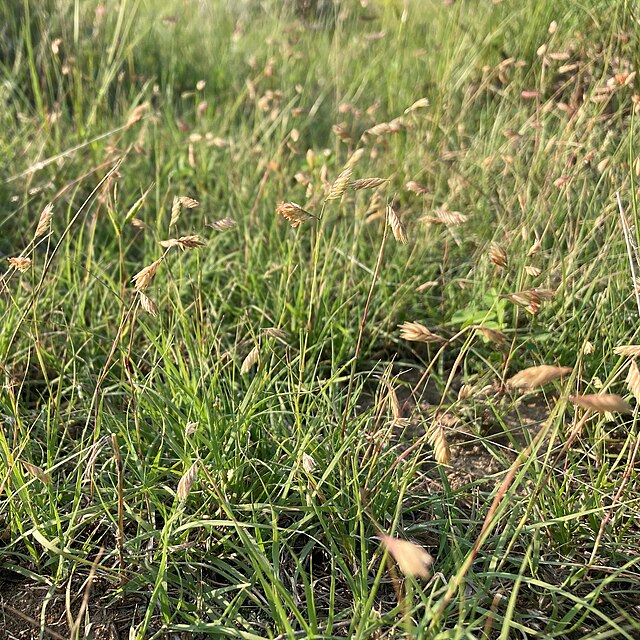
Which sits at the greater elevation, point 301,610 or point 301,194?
point 301,194

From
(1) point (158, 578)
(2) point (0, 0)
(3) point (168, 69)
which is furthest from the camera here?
(3) point (168, 69)

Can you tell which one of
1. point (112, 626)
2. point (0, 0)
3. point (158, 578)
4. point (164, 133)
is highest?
point (0, 0)

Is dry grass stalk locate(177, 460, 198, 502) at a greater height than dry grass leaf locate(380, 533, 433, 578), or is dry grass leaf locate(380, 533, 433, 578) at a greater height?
dry grass leaf locate(380, 533, 433, 578)

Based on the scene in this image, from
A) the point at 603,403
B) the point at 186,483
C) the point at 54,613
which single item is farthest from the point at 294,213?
the point at 54,613

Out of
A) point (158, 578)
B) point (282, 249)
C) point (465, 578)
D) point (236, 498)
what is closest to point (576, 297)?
point (282, 249)

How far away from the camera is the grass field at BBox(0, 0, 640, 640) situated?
133cm

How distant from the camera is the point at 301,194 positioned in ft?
9.02

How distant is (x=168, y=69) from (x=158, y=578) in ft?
11.2

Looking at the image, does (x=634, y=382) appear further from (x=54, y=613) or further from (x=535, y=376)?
(x=54, y=613)

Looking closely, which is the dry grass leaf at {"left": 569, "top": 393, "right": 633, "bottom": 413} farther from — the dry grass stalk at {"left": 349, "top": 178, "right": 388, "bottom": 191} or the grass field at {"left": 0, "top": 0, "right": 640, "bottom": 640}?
the dry grass stalk at {"left": 349, "top": 178, "right": 388, "bottom": 191}

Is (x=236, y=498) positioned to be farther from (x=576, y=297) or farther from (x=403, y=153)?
(x=403, y=153)

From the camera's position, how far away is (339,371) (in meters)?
1.57

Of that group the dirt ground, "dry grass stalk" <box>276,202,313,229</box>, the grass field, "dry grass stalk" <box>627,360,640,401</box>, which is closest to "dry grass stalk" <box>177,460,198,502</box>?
the grass field

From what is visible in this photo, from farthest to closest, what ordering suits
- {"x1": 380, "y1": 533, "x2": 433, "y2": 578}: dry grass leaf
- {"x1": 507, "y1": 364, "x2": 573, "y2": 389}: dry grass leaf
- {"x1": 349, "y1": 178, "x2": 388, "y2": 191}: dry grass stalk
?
1. {"x1": 349, "y1": 178, "x2": 388, "y2": 191}: dry grass stalk
2. {"x1": 507, "y1": 364, "x2": 573, "y2": 389}: dry grass leaf
3. {"x1": 380, "y1": 533, "x2": 433, "y2": 578}: dry grass leaf
